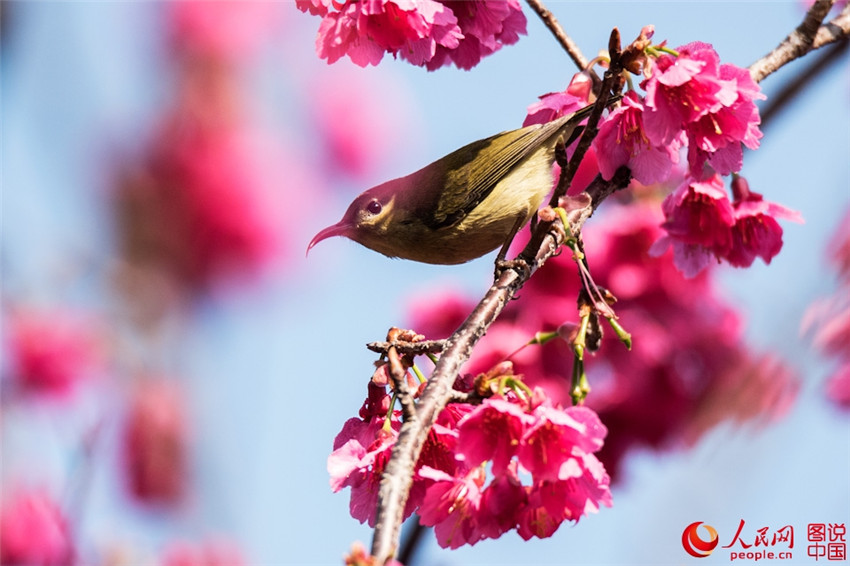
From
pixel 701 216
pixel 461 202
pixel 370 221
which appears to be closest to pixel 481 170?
pixel 461 202

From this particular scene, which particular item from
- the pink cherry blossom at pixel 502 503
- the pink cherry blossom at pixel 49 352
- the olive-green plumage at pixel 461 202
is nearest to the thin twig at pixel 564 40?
the olive-green plumage at pixel 461 202

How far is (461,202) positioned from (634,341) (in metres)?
0.88

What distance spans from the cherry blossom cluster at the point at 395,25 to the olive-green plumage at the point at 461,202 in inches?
31.9

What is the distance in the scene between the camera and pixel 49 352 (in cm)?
477

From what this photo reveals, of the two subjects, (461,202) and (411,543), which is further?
(461,202)

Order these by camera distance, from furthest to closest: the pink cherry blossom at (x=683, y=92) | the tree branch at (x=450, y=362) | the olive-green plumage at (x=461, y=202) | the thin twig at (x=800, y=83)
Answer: the olive-green plumage at (x=461, y=202) < the thin twig at (x=800, y=83) < the pink cherry blossom at (x=683, y=92) < the tree branch at (x=450, y=362)

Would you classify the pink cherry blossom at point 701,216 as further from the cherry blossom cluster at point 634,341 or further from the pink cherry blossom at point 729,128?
the cherry blossom cluster at point 634,341

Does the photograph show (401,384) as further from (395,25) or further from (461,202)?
(461,202)

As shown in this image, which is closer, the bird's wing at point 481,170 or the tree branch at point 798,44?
the tree branch at point 798,44

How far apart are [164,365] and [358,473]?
177 cm

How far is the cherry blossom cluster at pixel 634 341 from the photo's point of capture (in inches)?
123

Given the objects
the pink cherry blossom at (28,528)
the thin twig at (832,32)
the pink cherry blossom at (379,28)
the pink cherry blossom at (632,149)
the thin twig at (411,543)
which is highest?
the thin twig at (832,32)

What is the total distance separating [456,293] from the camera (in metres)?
3.47

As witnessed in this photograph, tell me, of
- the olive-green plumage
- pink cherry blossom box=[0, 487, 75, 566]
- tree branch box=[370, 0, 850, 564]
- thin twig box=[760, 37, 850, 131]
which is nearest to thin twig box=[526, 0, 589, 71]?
tree branch box=[370, 0, 850, 564]
